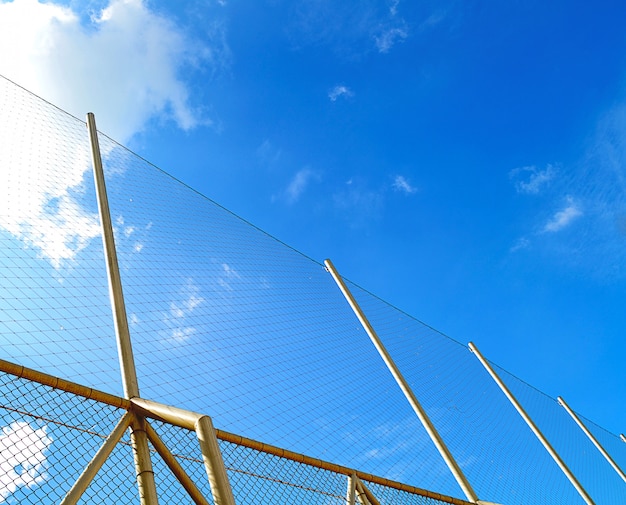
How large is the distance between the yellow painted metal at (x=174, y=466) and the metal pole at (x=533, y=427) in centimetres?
586

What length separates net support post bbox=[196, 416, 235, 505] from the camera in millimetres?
1575

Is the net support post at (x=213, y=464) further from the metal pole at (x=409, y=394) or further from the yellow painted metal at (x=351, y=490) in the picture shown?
the metal pole at (x=409, y=394)

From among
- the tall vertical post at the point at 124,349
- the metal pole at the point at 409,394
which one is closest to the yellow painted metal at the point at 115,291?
the tall vertical post at the point at 124,349

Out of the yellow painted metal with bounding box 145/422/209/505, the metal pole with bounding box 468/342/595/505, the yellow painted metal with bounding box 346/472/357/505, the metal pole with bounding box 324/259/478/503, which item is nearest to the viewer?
the yellow painted metal with bounding box 145/422/209/505

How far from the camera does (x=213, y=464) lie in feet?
5.39

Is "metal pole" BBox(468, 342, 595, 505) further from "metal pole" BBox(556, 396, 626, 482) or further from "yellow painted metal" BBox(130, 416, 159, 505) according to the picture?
"yellow painted metal" BBox(130, 416, 159, 505)

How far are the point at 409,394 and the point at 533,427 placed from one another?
10.2 feet

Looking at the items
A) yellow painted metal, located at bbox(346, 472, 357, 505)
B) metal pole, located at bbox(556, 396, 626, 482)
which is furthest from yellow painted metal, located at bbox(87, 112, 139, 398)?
metal pole, located at bbox(556, 396, 626, 482)

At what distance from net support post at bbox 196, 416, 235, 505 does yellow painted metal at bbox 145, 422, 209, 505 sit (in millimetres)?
243

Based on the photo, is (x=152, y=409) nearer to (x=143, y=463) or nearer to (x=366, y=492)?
(x=143, y=463)

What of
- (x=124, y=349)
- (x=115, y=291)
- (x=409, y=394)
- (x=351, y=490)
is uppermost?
(x=409, y=394)

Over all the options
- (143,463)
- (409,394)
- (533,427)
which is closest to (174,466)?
(143,463)

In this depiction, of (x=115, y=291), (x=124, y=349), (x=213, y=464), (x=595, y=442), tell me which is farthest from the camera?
(x=595, y=442)

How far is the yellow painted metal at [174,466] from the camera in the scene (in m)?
1.84
